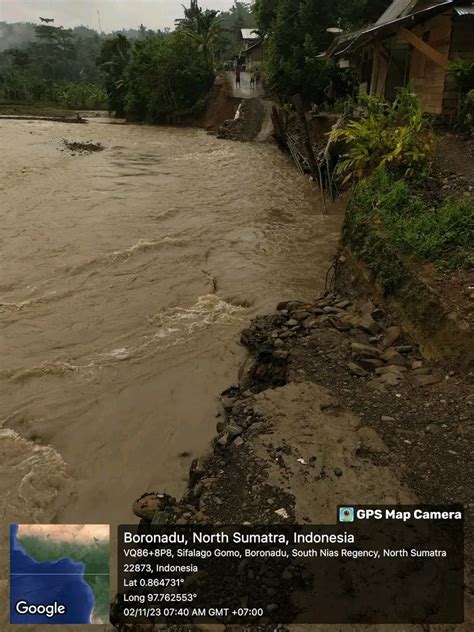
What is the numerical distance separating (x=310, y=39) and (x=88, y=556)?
24439 mm

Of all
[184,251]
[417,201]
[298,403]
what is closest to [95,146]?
[184,251]

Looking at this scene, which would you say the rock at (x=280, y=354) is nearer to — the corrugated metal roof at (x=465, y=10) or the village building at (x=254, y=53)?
the corrugated metal roof at (x=465, y=10)

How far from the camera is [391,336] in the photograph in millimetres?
5477

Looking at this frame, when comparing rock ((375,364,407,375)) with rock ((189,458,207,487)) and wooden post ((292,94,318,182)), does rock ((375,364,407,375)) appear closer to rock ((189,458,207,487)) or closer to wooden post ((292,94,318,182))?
rock ((189,458,207,487))

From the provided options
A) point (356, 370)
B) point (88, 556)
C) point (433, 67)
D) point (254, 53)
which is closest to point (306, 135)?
point (433, 67)

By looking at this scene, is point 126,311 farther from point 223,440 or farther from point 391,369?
point 391,369

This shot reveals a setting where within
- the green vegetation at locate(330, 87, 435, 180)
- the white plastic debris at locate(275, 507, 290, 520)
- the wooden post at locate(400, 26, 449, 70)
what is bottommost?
the white plastic debris at locate(275, 507, 290, 520)

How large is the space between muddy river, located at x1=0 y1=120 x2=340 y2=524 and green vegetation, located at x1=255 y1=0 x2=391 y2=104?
9567mm

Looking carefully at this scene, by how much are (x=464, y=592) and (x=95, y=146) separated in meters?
25.0

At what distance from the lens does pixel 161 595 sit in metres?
2.83

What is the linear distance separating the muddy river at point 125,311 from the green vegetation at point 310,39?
9.57 meters

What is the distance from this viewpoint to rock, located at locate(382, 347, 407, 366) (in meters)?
4.98

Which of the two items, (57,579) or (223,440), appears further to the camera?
(223,440)

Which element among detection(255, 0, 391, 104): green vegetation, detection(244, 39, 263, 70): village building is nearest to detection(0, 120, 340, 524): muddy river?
detection(255, 0, 391, 104): green vegetation
